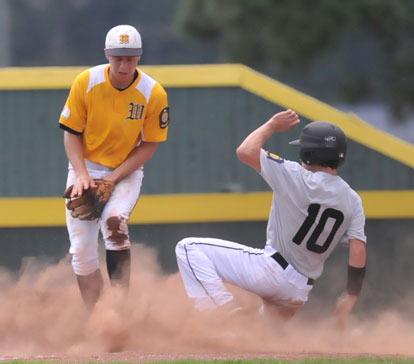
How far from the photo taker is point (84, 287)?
7859 millimetres

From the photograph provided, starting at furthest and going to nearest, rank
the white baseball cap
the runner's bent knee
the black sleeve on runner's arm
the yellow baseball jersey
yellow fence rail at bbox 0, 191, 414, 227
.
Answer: yellow fence rail at bbox 0, 191, 414, 227
the yellow baseball jersey
the runner's bent knee
the white baseball cap
the black sleeve on runner's arm

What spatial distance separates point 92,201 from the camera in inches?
296

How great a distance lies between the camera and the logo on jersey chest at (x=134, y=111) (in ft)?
24.7

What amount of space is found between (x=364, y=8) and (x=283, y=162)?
16.8m

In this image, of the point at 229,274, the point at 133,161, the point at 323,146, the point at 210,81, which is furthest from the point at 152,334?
the point at 210,81

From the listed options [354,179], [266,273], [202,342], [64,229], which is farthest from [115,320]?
[354,179]

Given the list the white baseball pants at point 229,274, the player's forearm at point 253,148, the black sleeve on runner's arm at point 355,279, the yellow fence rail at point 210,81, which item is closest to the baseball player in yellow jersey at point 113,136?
the white baseball pants at point 229,274

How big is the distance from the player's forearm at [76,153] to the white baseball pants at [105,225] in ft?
0.47

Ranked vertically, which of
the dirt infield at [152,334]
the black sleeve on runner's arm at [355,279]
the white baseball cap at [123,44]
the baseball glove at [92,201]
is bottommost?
the dirt infield at [152,334]

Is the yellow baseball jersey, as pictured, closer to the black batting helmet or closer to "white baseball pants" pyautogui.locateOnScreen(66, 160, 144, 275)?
"white baseball pants" pyautogui.locateOnScreen(66, 160, 144, 275)

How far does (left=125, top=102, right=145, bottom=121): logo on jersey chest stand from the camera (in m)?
7.53

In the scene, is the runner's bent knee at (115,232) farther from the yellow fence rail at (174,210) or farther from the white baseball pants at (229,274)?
the yellow fence rail at (174,210)

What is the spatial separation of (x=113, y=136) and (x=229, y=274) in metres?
1.42

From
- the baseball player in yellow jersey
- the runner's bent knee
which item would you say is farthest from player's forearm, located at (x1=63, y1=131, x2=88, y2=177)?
the runner's bent knee
